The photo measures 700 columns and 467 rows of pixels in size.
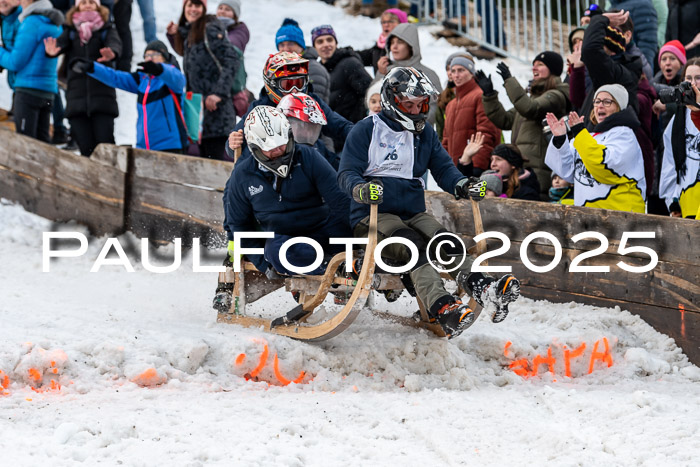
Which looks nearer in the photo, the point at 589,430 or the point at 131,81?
the point at 589,430

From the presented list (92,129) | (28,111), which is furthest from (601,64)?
(28,111)

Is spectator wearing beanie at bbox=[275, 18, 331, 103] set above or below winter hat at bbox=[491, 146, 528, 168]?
above

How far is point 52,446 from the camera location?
13.6 feet

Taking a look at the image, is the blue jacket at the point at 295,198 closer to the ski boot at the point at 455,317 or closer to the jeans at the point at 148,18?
the ski boot at the point at 455,317

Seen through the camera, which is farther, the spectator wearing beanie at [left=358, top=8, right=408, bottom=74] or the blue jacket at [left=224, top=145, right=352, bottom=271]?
the spectator wearing beanie at [left=358, top=8, right=408, bottom=74]

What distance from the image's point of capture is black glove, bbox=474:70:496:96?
805 cm

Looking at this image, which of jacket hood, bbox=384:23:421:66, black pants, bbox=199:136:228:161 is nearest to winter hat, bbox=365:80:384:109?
jacket hood, bbox=384:23:421:66

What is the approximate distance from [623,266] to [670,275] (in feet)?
1.18

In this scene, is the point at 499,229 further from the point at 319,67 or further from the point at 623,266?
the point at 319,67

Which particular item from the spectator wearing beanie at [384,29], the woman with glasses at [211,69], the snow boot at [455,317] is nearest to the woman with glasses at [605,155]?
the snow boot at [455,317]

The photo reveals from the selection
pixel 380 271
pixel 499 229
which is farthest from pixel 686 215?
pixel 380 271

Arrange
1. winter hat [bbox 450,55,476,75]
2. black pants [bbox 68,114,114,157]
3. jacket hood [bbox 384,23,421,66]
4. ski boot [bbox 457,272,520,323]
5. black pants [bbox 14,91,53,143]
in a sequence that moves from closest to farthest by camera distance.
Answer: ski boot [bbox 457,272,520,323] < jacket hood [bbox 384,23,421,66] < winter hat [bbox 450,55,476,75] < black pants [bbox 68,114,114,157] < black pants [bbox 14,91,53,143]

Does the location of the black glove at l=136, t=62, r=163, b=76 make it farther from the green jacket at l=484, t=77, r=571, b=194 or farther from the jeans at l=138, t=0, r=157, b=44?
the jeans at l=138, t=0, r=157, b=44

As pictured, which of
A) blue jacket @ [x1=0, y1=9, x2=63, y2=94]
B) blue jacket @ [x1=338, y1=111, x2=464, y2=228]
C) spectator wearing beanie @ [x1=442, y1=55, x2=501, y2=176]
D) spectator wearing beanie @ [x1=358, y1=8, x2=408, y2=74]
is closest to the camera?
blue jacket @ [x1=338, y1=111, x2=464, y2=228]
